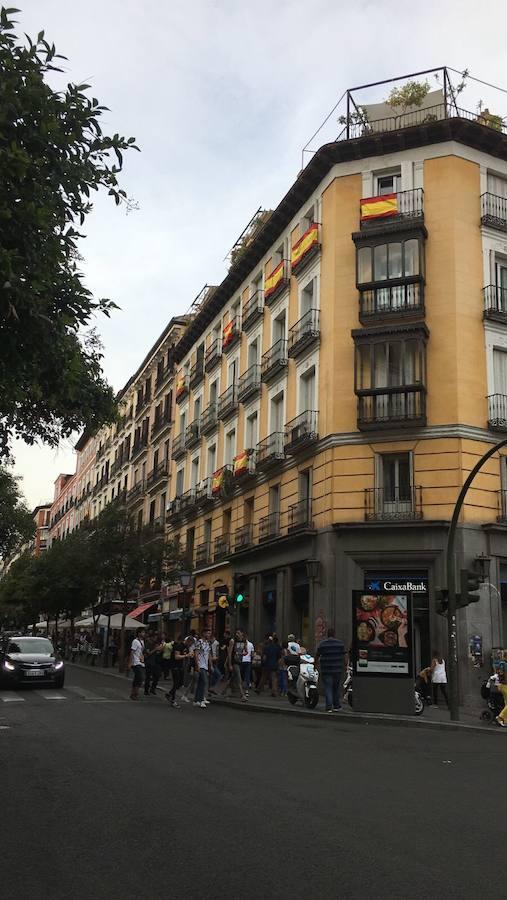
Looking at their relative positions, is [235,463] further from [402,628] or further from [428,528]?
[402,628]

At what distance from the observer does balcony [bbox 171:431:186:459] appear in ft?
137

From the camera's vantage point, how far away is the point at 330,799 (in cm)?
748

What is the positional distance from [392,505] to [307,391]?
5.97 metres

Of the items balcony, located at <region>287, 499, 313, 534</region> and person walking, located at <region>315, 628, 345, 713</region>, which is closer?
person walking, located at <region>315, 628, 345, 713</region>

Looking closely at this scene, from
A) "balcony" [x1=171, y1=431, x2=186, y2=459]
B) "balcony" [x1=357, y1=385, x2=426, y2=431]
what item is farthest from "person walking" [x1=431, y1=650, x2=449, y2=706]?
"balcony" [x1=171, y1=431, x2=186, y2=459]

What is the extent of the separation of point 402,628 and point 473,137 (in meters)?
16.3

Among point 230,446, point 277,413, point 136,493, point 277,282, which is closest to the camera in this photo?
point 277,413

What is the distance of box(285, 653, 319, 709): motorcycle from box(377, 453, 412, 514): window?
19.5 feet

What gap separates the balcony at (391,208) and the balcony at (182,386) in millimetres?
18342

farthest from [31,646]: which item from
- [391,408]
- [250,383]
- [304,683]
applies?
[250,383]

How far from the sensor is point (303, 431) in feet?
86.2

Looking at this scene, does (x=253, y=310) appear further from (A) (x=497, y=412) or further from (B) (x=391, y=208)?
(A) (x=497, y=412)

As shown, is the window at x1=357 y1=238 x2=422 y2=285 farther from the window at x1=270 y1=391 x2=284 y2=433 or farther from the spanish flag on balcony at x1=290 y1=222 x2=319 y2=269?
the window at x1=270 y1=391 x2=284 y2=433

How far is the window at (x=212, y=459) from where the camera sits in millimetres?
37219
